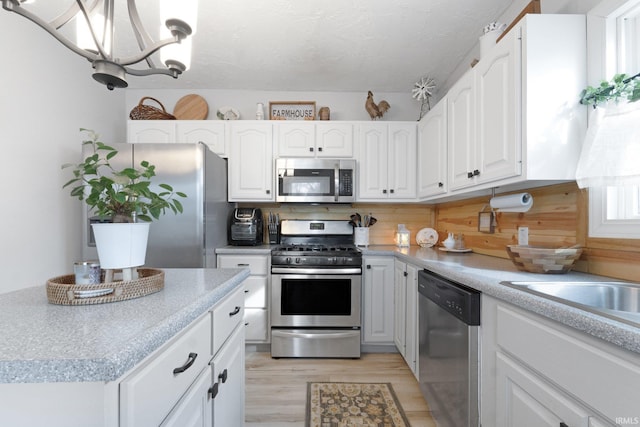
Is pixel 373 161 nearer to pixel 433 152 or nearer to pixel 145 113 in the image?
pixel 433 152

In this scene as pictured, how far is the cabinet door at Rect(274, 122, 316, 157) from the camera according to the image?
9.21ft

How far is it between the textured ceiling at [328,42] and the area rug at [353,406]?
256cm

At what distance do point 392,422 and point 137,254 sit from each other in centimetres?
Answer: 167

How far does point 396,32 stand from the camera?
2.12 m

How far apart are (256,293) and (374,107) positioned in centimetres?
211

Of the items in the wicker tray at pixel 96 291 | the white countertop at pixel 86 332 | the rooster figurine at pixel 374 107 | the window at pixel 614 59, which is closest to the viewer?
the white countertop at pixel 86 332

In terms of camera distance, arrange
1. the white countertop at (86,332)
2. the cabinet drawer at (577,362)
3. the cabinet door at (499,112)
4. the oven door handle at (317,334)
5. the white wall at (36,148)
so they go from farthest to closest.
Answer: the oven door handle at (317,334) → the white wall at (36,148) → the cabinet door at (499,112) → the cabinet drawer at (577,362) → the white countertop at (86,332)

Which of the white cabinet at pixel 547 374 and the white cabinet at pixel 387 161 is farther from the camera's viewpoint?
the white cabinet at pixel 387 161

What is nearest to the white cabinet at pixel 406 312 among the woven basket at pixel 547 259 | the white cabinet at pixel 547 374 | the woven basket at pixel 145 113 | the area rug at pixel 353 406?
the area rug at pixel 353 406

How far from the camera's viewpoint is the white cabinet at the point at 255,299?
2496 millimetres

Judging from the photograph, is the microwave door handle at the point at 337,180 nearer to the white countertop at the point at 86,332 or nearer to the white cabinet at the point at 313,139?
the white cabinet at the point at 313,139

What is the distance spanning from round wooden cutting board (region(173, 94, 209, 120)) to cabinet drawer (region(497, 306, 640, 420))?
10.1 ft

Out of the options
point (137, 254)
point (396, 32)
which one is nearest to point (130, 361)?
point (137, 254)

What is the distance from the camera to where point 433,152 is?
2.39 m
